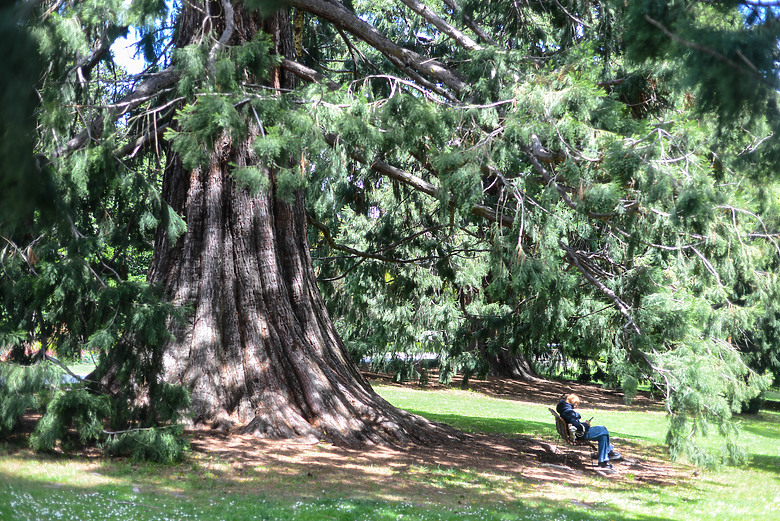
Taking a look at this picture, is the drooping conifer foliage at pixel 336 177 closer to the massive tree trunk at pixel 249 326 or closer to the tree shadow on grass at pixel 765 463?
the massive tree trunk at pixel 249 326

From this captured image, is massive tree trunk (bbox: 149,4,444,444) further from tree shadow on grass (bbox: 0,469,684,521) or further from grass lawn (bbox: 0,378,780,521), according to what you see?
tree shadow on grass (bbox: 0,469,684,521)

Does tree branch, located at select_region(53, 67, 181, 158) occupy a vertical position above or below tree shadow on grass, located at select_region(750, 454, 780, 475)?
above

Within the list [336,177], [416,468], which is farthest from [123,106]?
[416,468]

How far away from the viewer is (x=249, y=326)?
8.60 meters

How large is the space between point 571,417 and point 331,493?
4467 mm

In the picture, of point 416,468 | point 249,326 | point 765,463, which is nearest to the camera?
point 416,468

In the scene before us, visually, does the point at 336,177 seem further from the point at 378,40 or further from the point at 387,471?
the point at 387,471

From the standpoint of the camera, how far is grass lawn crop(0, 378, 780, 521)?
5.19 metres

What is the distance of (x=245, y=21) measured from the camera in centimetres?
893

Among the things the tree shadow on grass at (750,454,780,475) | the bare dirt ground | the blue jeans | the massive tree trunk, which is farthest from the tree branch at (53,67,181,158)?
the tree shadow on grass at (750,454,780,475)

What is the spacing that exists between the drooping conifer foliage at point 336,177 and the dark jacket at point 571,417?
1.01 metres

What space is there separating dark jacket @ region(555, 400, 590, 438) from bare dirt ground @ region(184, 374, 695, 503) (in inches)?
18.0

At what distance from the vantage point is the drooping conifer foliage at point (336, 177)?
19.0 ft

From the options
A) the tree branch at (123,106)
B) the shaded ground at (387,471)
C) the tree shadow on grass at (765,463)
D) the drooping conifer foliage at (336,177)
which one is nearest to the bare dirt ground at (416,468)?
Answer: the shaded ground at (387,471)
